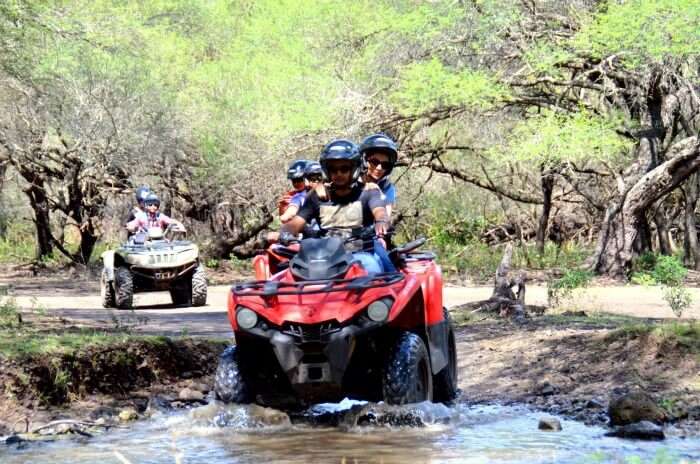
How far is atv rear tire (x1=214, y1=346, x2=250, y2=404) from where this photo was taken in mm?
7820

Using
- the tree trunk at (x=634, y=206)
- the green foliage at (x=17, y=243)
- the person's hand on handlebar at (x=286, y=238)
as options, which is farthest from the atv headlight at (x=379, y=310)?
the green foliage at (x=17, y=243)

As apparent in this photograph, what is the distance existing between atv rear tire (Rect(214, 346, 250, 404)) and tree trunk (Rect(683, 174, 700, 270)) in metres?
24.9

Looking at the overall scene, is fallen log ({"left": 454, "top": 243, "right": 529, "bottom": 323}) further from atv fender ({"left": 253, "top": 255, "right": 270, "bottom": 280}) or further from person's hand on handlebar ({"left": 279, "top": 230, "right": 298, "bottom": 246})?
person's hand on handlebar ({"left": 279, "top": 230, "right": 298, "bottom": 246})

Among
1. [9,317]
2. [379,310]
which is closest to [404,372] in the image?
[379,310]

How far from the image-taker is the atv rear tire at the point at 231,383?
7.82 meters

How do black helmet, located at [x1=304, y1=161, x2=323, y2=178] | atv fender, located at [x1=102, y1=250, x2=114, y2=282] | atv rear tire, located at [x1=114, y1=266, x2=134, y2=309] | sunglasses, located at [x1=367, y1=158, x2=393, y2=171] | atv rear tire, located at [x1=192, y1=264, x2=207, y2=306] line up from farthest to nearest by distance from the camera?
1. atv rear tire, located at [x1=192, y1=264, x2=207, y2=306]
2. atv fender, located at [x1=102, y1=250, x2=114, y2=282]
3. atv rear tire, located at [x1=114, y1=266, x2=134, y2=309]
4. black helmet, located at [x1=304, y1=161, x2=323, y2=178]
5. sunglasses, located at [x1=367, y1=158, x2=393, y2=171]

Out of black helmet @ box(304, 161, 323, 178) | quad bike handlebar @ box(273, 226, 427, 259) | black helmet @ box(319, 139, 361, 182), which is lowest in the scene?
quad bike handlebar @ box(273, 226, 427, 259)

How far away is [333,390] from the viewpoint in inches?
290

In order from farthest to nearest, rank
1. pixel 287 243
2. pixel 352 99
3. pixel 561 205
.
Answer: pixel 561 205 → pixel 352 99 → pixel 287 243

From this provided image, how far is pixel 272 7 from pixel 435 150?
5.95m

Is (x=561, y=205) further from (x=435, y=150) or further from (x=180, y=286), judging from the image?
(x=180, y=286)

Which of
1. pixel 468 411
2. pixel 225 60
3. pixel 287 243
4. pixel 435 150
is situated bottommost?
pixel 468 411

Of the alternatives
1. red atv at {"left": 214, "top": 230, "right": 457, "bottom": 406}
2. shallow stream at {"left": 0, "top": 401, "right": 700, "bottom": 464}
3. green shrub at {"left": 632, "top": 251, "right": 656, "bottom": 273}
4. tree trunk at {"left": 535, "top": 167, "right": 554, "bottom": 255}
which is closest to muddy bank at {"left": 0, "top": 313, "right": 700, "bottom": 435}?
shallow stream at {"left": 0, "top": 401, "right": 700, "bottom": 464}

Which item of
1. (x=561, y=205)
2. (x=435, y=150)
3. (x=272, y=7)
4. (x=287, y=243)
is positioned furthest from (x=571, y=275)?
(x=561, y=205)
